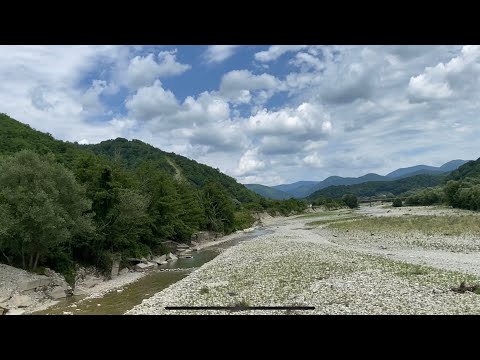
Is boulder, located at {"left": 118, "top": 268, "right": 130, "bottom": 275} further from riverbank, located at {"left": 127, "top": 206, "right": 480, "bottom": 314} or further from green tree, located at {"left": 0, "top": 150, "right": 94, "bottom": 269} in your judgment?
riverbank, located at {"left": 127, "top": 206, "right": 480, "bottom": 314}

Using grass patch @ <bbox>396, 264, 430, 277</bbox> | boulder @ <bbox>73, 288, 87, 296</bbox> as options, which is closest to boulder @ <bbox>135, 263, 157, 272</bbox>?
boulder @ <bbox>73, 288, 87, 296</bbox>

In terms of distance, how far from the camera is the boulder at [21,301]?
76.0 feet

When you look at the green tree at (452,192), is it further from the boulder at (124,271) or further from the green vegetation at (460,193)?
the boulder at (124,271)

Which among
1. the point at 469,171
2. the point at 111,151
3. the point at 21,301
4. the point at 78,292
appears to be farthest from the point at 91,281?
the point at 469,171

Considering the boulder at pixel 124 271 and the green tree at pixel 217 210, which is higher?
the green tree at pixel 217 210

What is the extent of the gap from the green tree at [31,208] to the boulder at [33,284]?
6.06ft

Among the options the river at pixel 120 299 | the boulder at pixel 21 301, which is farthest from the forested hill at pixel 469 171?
the boulder at pixel 21 301

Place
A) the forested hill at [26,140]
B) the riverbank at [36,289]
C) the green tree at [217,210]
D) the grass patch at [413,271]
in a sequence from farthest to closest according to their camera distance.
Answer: the green tree at [217,210], the forested hill at [26,140], the grass patch at [413,271], the riverbank at [36,289]

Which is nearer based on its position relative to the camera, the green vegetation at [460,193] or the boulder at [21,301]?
the boulder at [21,301]

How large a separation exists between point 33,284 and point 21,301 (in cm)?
205
